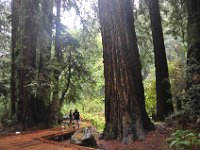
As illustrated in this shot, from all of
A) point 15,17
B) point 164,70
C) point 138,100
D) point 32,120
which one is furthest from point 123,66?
point 15,17

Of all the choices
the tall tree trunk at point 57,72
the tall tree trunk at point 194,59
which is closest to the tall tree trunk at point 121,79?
the tall tree trunk at point 194,59

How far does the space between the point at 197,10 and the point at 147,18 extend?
8.33 meters

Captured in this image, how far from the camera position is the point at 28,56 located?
1537cm

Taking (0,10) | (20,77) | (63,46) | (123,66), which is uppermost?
(0,10)

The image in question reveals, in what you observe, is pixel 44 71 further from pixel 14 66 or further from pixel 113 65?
pixel 113 65

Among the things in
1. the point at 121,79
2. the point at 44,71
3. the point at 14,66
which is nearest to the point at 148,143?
the point at 121,79

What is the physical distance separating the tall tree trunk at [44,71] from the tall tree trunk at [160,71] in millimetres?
5315

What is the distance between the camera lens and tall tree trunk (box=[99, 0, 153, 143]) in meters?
Result: 8.06

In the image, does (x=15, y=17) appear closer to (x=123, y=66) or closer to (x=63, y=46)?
(x=63, y=46)

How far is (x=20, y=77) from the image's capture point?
15.4m

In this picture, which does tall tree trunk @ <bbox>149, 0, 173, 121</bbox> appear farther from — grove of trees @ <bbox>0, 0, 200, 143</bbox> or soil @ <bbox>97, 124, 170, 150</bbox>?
soil @ <bbox>97, 124, 170, 150</bbox>

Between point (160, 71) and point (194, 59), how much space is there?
5.00 m

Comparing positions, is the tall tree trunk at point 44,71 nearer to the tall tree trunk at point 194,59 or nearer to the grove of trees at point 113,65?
the grove of trees at point 113,65

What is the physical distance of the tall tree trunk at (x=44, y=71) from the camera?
15000 mm
